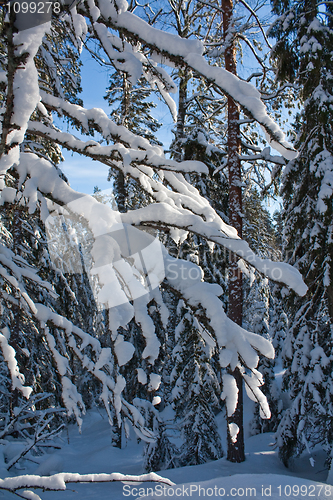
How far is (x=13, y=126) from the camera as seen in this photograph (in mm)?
1246

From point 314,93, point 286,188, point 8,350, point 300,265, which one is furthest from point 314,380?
point 8,350

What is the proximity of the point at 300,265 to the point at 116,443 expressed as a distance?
11.0m

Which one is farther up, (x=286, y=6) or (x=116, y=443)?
(x=286, y=6)

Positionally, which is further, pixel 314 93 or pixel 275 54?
pixel 275 54

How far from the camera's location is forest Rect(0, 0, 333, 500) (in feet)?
5.16

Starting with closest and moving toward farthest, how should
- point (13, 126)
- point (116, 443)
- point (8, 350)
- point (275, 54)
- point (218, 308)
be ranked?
1. point (13, 126)
2. point (218, 308)
3. point (8, 350)
4. point (275, 54)
5. point (116, 443)

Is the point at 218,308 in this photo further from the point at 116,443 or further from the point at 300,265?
the point at 116,443

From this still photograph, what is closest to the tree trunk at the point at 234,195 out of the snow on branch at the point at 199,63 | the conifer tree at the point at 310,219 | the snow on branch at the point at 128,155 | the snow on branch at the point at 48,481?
the conifer tree at the point at 310,219

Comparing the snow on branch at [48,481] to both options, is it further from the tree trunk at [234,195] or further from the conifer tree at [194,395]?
the conifer tree at [194,395]

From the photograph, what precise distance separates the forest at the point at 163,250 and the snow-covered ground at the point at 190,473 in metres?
0.06

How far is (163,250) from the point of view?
1767 mm

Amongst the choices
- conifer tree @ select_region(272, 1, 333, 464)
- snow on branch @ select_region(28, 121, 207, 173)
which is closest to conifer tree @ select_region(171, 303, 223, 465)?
conifer tree @ select_region(272, 1, 333, 464)

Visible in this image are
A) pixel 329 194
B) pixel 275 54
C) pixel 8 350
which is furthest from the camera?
pixel 275 54

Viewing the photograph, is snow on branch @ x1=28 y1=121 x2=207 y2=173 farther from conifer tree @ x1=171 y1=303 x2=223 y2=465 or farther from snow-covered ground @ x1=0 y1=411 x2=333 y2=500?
conifer tree @ x1=171 y1=303 x2=223 y2=465
